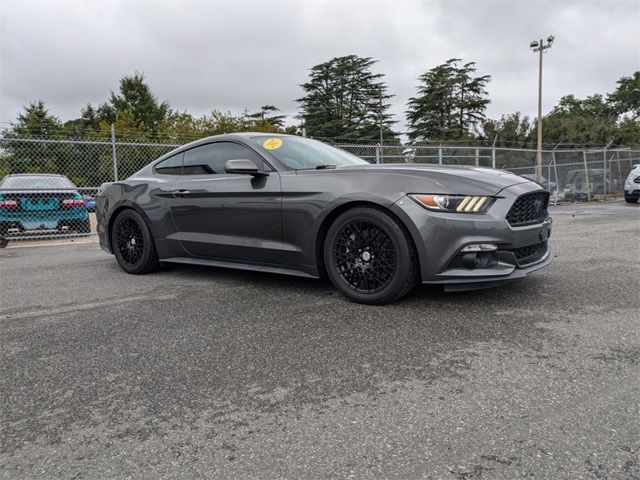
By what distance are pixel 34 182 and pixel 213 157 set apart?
7.15m

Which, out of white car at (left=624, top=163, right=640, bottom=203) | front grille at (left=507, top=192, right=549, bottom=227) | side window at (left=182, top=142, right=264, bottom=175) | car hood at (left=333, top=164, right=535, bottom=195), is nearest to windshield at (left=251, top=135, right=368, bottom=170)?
side window at (left=182, top=142, right=264, bottom=175)

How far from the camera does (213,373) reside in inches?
101

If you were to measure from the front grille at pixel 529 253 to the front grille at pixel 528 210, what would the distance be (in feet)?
0.59

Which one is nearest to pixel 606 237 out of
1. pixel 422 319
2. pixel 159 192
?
pixel 422 319

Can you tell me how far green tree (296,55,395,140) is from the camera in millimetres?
53375

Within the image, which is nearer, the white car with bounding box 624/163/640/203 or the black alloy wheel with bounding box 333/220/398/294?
the black alloy wheel with bounding box 333/220/398/294

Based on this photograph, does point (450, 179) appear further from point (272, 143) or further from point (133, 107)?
point (133, 107)

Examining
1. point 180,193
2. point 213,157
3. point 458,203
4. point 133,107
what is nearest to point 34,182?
point 180,193

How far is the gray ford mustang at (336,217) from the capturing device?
3.39m

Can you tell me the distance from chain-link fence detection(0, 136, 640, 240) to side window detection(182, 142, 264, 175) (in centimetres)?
381

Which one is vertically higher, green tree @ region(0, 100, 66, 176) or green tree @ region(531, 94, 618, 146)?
green tree @ region(531, 94, 618, 146)

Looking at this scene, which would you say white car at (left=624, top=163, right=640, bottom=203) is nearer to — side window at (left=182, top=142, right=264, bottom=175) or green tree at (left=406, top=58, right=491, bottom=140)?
side window at (left=182, top=142, right=264, bottom=175)

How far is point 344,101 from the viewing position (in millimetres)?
54812

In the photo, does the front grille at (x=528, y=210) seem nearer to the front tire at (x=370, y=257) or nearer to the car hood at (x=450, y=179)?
the car hood at (x=450, y=179)
